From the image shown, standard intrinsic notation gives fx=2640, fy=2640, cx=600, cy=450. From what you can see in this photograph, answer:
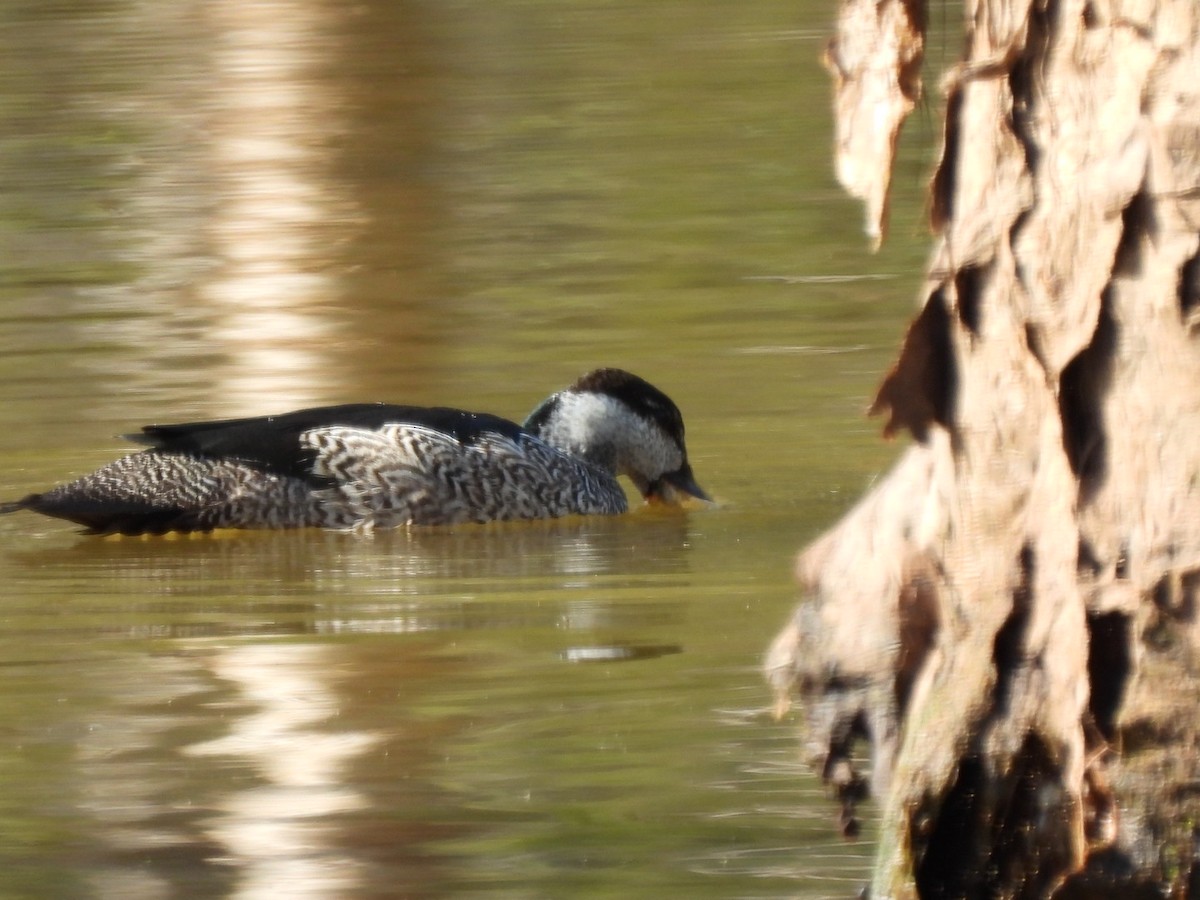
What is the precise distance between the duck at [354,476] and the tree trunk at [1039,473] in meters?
5.20

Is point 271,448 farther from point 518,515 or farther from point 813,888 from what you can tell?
point 813,888

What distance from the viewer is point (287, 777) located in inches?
224

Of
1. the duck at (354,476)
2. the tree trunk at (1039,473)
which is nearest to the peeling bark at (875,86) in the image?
the tree trunk at (1039,473)

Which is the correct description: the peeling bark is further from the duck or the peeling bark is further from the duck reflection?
the duck

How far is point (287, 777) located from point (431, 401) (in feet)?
18.2

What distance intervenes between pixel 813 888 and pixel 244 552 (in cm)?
439

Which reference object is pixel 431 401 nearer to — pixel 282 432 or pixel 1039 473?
pixel 282 432

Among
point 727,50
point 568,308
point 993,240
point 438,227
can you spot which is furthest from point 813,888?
point 727,50

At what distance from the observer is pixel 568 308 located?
12.7 m

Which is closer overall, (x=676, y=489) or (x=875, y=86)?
(x=875, y=86)

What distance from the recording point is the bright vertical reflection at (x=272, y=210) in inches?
463

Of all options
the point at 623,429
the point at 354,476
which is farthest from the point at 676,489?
the point at 354,476

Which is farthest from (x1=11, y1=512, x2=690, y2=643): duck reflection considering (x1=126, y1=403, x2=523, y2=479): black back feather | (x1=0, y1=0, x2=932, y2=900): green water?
(x1=126, y1=403, x2=523, y2=479): black back feather

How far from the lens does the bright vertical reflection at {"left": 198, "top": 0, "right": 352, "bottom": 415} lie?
11.8 meters
